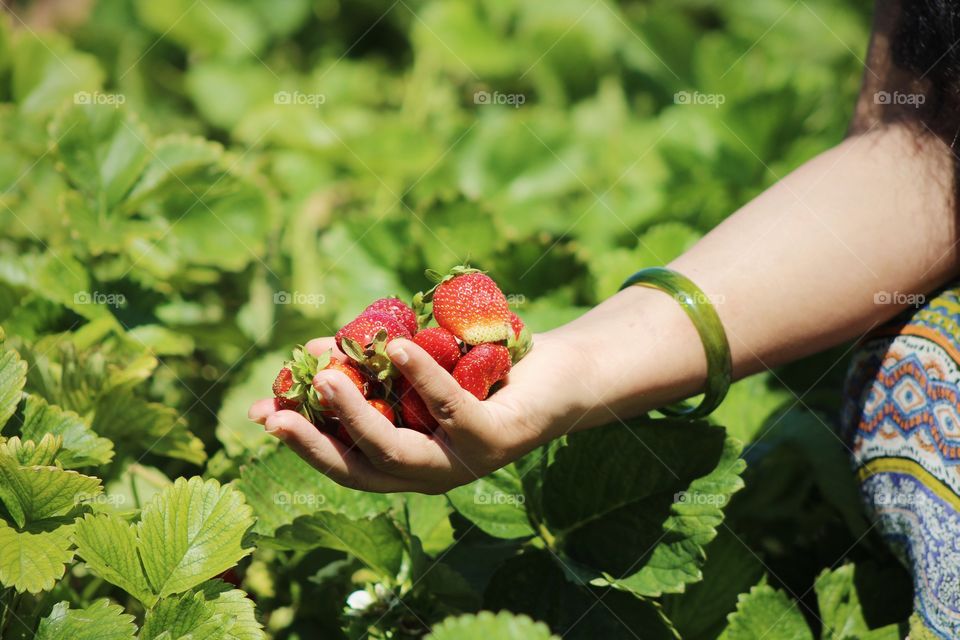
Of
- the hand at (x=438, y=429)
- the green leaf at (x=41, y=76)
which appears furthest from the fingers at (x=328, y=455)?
the green leaf at (x=41, y=76)

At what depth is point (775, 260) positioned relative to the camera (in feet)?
3.33

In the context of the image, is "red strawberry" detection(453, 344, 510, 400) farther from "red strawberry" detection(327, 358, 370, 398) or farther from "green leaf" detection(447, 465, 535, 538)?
"green leaf" detection(447, 465, 535, 538)

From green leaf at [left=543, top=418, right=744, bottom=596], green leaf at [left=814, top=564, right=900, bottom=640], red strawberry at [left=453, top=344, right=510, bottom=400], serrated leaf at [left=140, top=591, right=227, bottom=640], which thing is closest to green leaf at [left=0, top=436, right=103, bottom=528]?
A: serrated leaf at [left=140, top=591, right=227, bottom=640]

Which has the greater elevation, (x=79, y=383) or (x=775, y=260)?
(x=775, y=260)

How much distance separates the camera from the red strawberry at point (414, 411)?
85cm

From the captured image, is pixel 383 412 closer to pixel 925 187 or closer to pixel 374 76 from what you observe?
pixel 925 187

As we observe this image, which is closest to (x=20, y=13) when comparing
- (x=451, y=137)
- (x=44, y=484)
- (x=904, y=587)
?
(x=451, y=137)

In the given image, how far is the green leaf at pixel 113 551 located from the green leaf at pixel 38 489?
0.03 m

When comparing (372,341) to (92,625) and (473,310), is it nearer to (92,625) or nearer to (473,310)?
(473,310)

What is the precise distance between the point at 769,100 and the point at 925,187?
0.73 metres

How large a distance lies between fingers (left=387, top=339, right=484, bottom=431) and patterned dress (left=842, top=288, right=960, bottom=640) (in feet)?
1.57

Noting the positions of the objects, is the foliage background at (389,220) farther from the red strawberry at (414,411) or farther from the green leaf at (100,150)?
the red strawberry at (414,411)

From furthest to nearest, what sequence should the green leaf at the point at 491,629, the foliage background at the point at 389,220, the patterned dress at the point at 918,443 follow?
1. the foliage background at the point at 389,220
2. the patterned dress at the point at 918,443
3. the green leaf at the point at 491,629

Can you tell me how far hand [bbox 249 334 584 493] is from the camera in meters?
0.77
